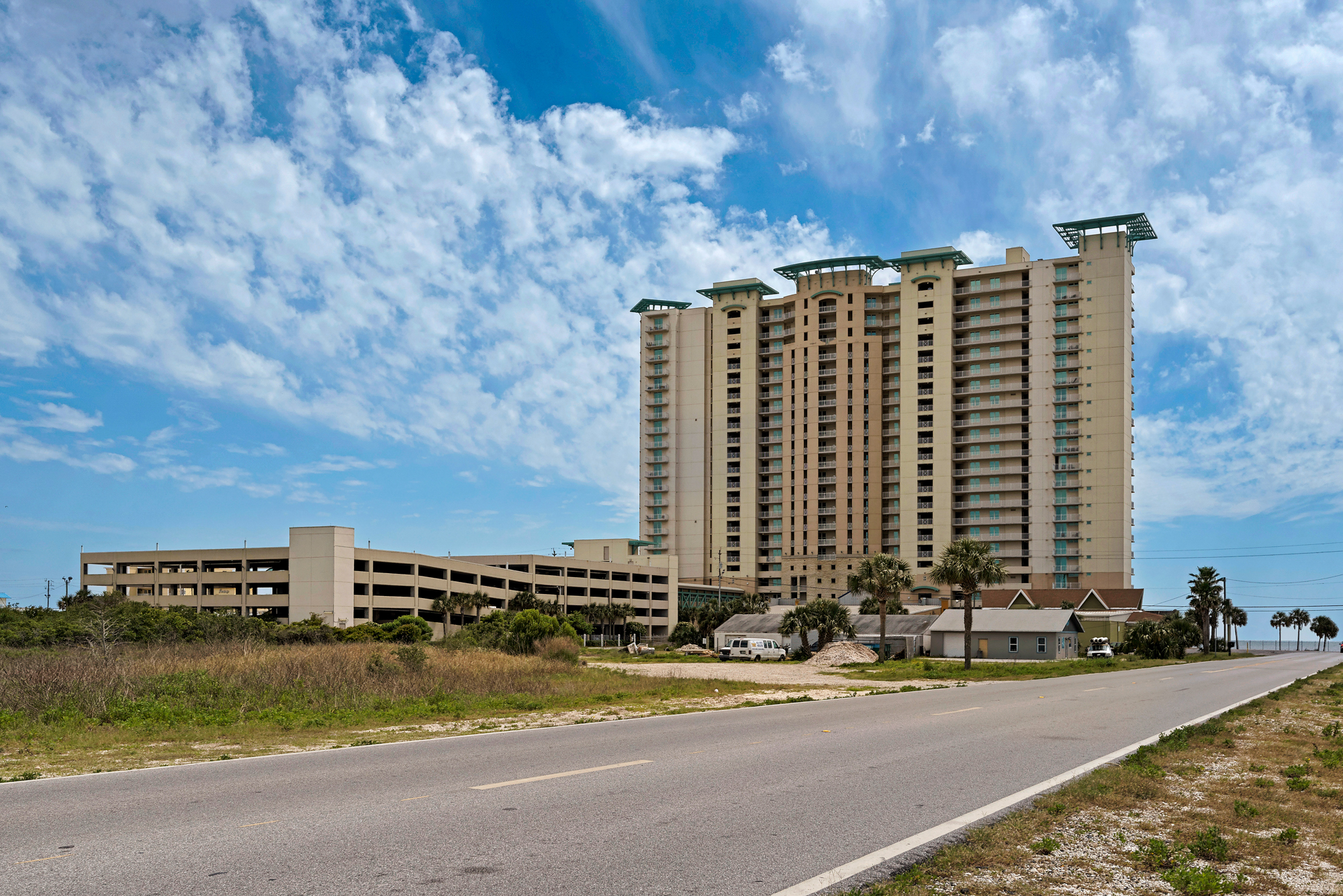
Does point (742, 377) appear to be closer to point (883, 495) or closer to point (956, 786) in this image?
point (883, 495)

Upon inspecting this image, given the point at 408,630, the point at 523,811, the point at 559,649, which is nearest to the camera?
the point at 523,811

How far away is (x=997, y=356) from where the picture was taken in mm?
146625

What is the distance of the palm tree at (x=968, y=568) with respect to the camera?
59.0 metres

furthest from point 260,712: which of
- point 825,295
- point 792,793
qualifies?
point 825,295

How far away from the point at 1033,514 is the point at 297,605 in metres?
101

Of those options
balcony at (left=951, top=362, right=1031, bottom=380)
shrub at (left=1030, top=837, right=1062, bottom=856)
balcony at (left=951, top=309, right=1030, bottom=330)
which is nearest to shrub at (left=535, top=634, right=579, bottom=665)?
shrub at (left=1030, top=837, right=1062, bottom=856)

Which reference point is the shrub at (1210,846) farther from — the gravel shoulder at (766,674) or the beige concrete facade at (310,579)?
the beige concrete facade at (310,579)

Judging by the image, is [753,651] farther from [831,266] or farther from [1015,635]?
[831,266]

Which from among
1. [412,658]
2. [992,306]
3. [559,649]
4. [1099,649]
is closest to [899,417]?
[992,306]

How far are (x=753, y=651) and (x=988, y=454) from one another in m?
82.4

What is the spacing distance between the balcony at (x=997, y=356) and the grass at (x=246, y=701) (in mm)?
126581

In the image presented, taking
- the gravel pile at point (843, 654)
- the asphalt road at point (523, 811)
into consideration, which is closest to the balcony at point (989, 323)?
the gravel pile at point (843, 654)

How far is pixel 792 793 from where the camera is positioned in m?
10.5

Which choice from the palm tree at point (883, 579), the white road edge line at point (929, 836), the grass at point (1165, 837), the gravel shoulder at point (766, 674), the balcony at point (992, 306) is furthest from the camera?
the balcony at point (992, 306)
